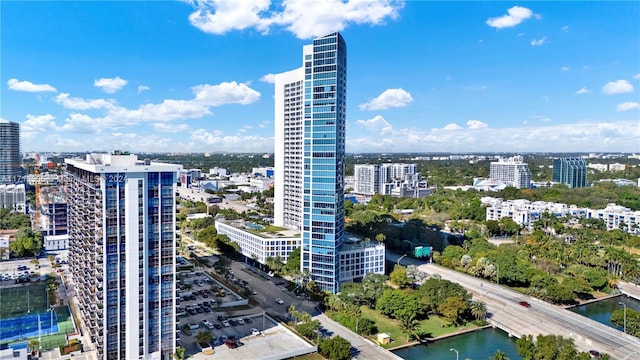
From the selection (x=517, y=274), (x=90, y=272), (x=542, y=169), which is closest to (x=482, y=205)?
(x=517, y=274)

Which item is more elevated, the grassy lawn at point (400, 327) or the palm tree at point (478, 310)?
the palm tree at point (478, 310)

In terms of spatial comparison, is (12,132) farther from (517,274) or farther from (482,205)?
(517,274)

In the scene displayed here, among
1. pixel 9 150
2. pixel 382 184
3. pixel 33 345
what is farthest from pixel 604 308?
pixel 9 150

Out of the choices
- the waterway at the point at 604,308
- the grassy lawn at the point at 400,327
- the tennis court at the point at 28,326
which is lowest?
the waterway at the point at 604,308

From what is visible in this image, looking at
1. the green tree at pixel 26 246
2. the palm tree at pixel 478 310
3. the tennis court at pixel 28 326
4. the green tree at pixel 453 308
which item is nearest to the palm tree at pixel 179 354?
the tennis court at pixel 28 326

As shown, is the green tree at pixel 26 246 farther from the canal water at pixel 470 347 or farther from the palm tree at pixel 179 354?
the canal water at pixel 470 347

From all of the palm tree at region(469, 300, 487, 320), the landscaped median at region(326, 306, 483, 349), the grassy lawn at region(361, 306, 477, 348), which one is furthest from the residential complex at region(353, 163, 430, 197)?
the landscaped median at region(326, 306, 483, 349)

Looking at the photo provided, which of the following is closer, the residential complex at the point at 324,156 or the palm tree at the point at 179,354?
the palm tree at the point at 179,354

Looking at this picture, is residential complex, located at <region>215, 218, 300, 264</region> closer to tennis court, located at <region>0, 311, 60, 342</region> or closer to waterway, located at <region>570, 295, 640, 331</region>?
tennis court, located at <region>0, 311, 60, 342</region>
